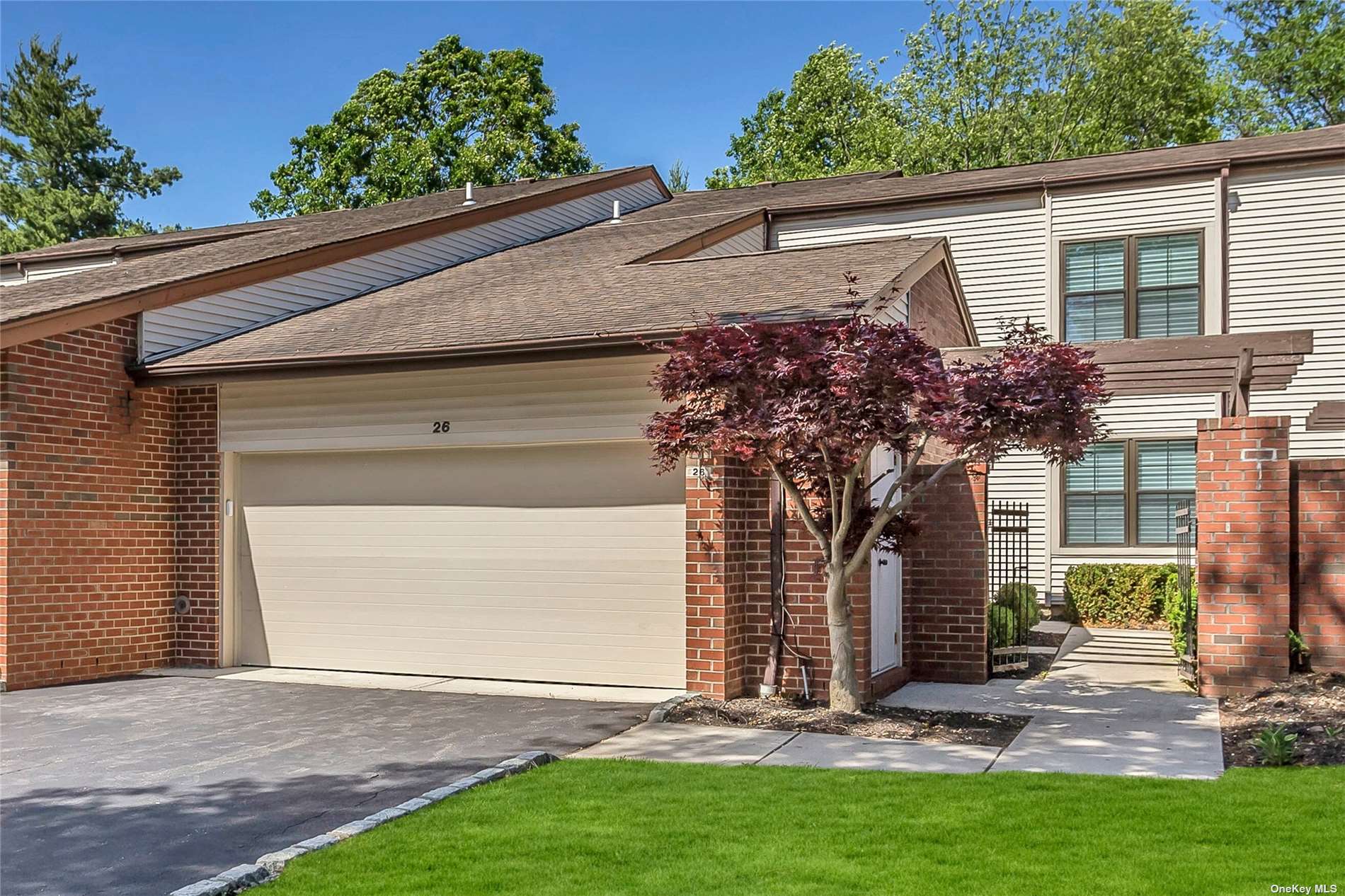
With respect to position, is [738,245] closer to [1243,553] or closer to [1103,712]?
[1243,553]

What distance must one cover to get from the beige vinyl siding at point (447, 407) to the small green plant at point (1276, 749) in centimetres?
545

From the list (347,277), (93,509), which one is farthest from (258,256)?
(93,509)

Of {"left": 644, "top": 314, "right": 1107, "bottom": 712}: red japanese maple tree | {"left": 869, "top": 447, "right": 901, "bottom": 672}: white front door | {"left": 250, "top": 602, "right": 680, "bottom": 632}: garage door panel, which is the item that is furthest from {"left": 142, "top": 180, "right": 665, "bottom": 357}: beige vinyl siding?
{"left": 869, "top": 447, "right": 901, "bottom": 672}: white front door

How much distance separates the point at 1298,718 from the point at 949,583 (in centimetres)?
349

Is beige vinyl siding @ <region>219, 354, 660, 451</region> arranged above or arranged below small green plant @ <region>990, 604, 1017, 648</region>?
above

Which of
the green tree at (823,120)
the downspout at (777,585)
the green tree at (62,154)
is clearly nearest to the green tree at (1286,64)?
the green tree at (823,120)

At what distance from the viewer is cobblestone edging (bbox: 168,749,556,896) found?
5102mm

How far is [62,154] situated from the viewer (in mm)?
49875

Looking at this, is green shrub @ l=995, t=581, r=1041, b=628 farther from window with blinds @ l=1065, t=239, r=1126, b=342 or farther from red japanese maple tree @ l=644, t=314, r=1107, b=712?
window with blinds @ l=1065, t=239, r=1126, b=342

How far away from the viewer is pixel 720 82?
1436 inches

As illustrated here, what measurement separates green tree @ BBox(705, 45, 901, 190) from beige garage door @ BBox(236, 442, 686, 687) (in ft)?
94.6

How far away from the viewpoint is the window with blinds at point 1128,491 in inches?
650

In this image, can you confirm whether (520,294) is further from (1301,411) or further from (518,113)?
(518,113)

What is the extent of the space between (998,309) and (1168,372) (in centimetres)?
729
